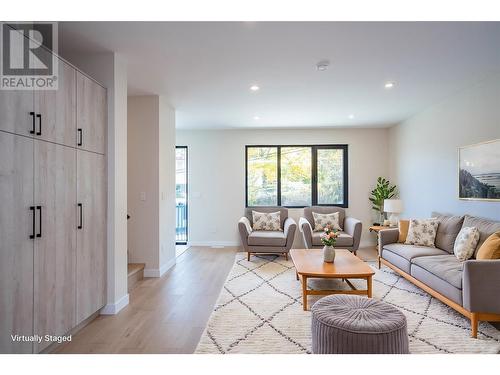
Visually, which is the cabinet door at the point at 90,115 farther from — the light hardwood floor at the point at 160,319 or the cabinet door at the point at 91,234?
the light hardwood floor at the point at 160,319

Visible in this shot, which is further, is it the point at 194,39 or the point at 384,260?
the point at 384,260

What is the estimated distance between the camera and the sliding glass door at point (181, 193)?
6305 millimetres

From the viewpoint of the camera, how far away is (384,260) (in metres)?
4.11

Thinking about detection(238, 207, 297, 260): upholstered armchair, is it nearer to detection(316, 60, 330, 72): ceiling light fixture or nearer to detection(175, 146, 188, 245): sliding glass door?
detection(175, 146, 188, 245): sliding glass door

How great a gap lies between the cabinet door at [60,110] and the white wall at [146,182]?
1671mm

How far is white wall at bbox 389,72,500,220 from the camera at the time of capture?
131 inches


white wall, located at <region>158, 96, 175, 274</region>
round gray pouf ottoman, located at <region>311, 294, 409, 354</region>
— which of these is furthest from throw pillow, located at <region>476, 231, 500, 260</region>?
white wall, located at <region>158, 96, 175, 274</region>

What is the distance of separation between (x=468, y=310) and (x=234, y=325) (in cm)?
199

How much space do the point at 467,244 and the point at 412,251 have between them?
0.61 metres

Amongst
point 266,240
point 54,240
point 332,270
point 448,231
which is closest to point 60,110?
point 54,240

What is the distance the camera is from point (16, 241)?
1781mm

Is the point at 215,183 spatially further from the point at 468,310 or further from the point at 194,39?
the point at 468,310

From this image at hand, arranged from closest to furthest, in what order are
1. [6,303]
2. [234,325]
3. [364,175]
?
[6,303] < [234,325] < [364,175]
